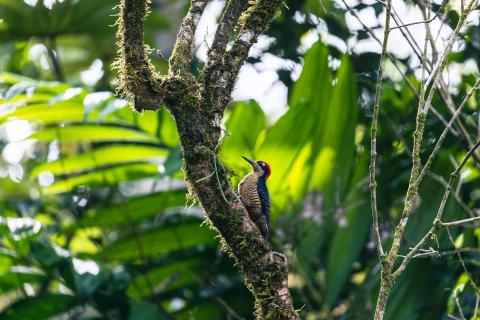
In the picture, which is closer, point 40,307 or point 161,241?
point 40,307

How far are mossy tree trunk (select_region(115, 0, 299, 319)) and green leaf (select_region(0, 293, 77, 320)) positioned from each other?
244cm

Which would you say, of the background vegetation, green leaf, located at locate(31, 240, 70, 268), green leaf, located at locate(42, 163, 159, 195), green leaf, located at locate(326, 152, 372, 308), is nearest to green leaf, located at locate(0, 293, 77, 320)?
the background vegetation

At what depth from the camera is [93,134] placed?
529 cm

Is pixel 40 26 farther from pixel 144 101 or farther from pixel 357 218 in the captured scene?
pixel 144 101

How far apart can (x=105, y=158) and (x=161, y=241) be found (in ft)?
2.37

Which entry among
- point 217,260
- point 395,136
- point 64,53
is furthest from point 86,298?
point 64,53

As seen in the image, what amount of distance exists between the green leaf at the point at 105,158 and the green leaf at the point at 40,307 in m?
0.91

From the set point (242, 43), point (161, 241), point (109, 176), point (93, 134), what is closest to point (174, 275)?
point (161, 241)

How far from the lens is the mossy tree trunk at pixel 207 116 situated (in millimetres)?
2676

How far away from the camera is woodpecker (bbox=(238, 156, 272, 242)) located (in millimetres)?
3349

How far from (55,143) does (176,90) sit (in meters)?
4.05

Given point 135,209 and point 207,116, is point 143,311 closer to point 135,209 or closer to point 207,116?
point 135,209

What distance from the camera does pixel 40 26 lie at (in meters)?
6.19

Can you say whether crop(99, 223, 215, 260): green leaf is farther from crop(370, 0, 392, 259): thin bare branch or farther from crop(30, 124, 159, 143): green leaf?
crop(370, 0, 392, 259): thin bare branch
